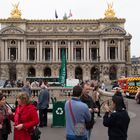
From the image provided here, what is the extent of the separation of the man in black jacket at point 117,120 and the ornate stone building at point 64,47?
9788cm

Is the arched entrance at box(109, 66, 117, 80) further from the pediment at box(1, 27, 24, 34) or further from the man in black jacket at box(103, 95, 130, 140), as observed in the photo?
the man in black jacket at box(103, 95, 130, 140)

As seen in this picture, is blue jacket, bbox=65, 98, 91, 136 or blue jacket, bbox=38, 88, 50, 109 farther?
blue jacket, bbox=38, 88, 50, 109

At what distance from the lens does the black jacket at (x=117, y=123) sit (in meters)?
9.41

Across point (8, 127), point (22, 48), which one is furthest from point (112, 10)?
point (8, 127)

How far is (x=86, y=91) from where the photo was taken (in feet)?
39.9

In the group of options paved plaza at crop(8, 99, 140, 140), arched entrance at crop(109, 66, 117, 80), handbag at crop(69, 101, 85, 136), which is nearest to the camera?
handbag at crop(69, 101, 85, 136)

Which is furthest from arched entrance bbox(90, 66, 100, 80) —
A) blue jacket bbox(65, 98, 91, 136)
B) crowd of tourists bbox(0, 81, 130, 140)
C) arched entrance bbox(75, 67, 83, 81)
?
blue jacket bbox(65, 98, 91, 136)

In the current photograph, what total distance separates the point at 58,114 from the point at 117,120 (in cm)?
976

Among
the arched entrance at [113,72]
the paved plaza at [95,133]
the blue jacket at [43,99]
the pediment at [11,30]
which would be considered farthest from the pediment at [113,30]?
the blue jacket at [43,99]

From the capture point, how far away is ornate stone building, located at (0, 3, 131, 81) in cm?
10906

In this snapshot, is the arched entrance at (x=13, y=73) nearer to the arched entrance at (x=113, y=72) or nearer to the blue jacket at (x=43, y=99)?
the arched entrance at (x=113, y=72)

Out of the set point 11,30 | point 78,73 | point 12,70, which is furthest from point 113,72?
point 11,30

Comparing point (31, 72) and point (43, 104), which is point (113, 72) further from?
point (43, 104)

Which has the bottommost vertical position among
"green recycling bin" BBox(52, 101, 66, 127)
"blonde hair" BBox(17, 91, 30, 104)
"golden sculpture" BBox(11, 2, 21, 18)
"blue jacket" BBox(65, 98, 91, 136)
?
"green recycling bin" BBox(52, 101, 66, 127)
